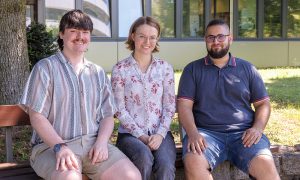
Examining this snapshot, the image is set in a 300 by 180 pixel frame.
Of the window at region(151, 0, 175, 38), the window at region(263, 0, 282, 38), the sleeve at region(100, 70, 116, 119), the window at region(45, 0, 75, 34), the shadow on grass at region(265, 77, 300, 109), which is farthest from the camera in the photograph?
the window at region(263, 0, 282, 38)

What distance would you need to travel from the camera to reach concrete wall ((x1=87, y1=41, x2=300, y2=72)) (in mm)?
14703

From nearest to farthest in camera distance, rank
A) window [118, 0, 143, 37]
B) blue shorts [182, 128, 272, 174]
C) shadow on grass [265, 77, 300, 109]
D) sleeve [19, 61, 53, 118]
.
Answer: sleeve [19, 61, 53, 118], blue shorts [182, 128, 272, 174], shadow on grass [265, 77, 300, 109], window [118, 0, 143, 37]

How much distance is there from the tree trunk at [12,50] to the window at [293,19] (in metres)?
14.2

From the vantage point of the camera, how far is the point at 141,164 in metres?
3.77

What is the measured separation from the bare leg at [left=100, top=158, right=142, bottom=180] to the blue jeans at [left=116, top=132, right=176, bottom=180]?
171 mm

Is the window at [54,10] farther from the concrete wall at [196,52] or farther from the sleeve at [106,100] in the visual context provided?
the sleeve at [106,100]

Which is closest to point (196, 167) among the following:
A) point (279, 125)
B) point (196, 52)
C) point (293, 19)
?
point (279, 125)

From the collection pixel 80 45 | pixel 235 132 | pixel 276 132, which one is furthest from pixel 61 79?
pixel 276 132

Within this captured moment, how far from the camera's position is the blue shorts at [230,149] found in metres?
3.98

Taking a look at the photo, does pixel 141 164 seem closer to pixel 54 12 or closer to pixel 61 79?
pixel 61 79

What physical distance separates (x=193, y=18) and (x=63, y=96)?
44.2 ft

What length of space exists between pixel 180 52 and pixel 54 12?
172 inches

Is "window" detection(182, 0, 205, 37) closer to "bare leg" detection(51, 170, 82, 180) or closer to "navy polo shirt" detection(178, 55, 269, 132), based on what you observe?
"navy polo shirt" detection(178, 55, 269, 132)

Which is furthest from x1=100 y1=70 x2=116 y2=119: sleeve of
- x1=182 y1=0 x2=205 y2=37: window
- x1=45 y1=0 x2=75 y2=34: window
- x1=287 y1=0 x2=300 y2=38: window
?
x1=287 y1=0 x2=300 y2=38: window
